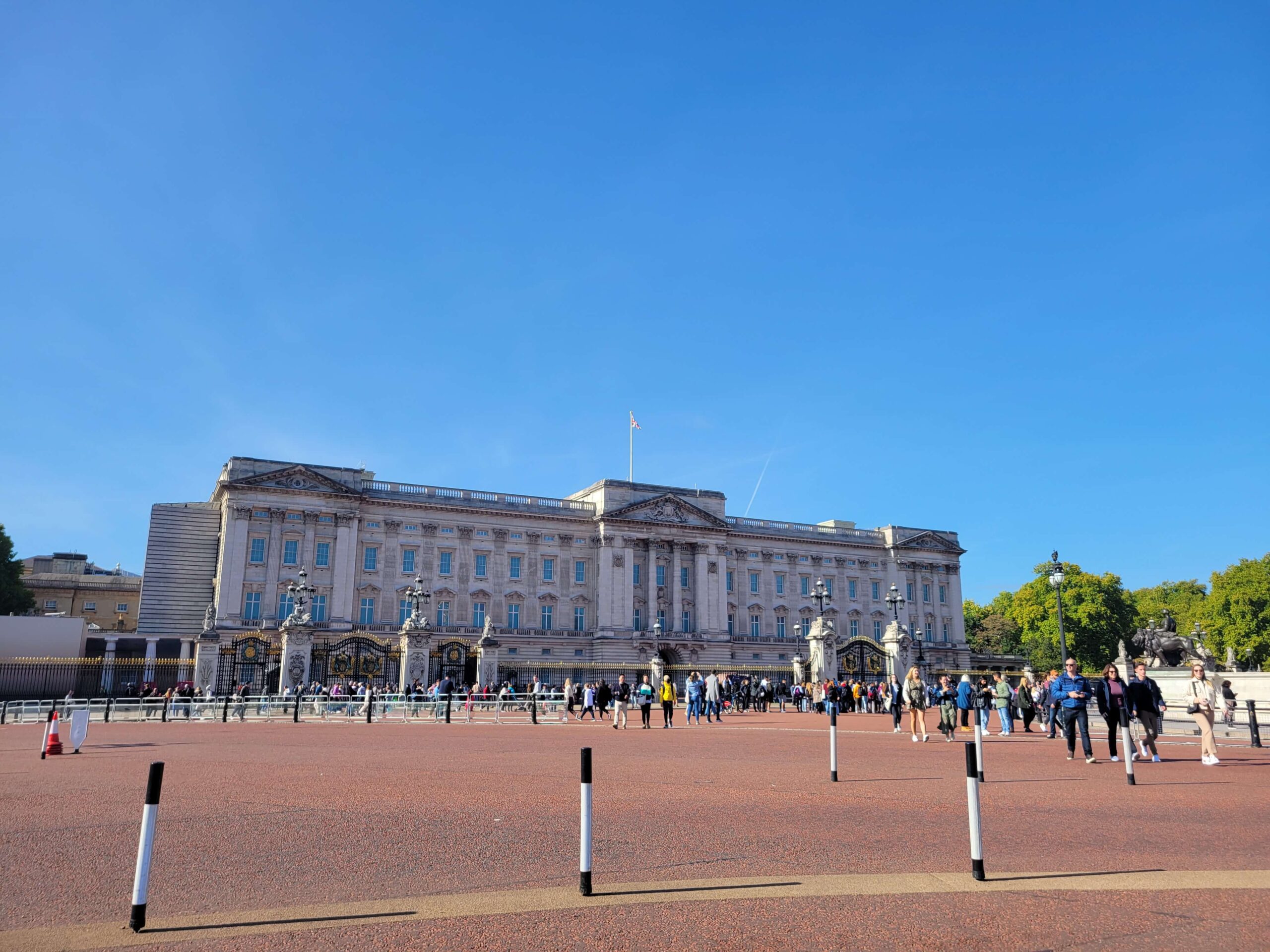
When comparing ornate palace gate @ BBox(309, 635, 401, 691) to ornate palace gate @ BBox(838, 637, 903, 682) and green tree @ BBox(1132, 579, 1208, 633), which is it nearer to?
ornate palace gate @ BBox(838, 637, 903, 682)

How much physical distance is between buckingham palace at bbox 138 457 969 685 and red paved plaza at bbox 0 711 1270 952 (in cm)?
5081

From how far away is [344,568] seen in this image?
231ft

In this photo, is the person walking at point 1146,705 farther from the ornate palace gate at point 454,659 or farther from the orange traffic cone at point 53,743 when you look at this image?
the ornate palace gate at point 454,659

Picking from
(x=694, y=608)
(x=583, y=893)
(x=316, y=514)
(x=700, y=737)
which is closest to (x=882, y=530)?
(x=694, y=608)

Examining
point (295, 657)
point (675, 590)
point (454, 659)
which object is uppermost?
point (675, 590)

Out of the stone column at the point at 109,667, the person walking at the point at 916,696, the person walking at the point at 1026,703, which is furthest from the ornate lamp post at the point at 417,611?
the person walking at the point at 1026,703

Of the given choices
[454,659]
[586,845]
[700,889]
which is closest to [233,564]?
[454,659]

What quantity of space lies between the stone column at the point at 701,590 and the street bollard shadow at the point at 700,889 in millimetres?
74296

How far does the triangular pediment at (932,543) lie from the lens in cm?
9262

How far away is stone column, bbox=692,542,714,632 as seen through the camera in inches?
3201

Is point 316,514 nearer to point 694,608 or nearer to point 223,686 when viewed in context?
point 223,686

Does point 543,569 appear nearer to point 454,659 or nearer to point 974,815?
point 454,659

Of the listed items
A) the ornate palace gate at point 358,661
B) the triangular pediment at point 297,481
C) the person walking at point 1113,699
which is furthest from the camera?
the triangular pediment at point 297,481

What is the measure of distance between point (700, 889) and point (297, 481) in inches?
2689
